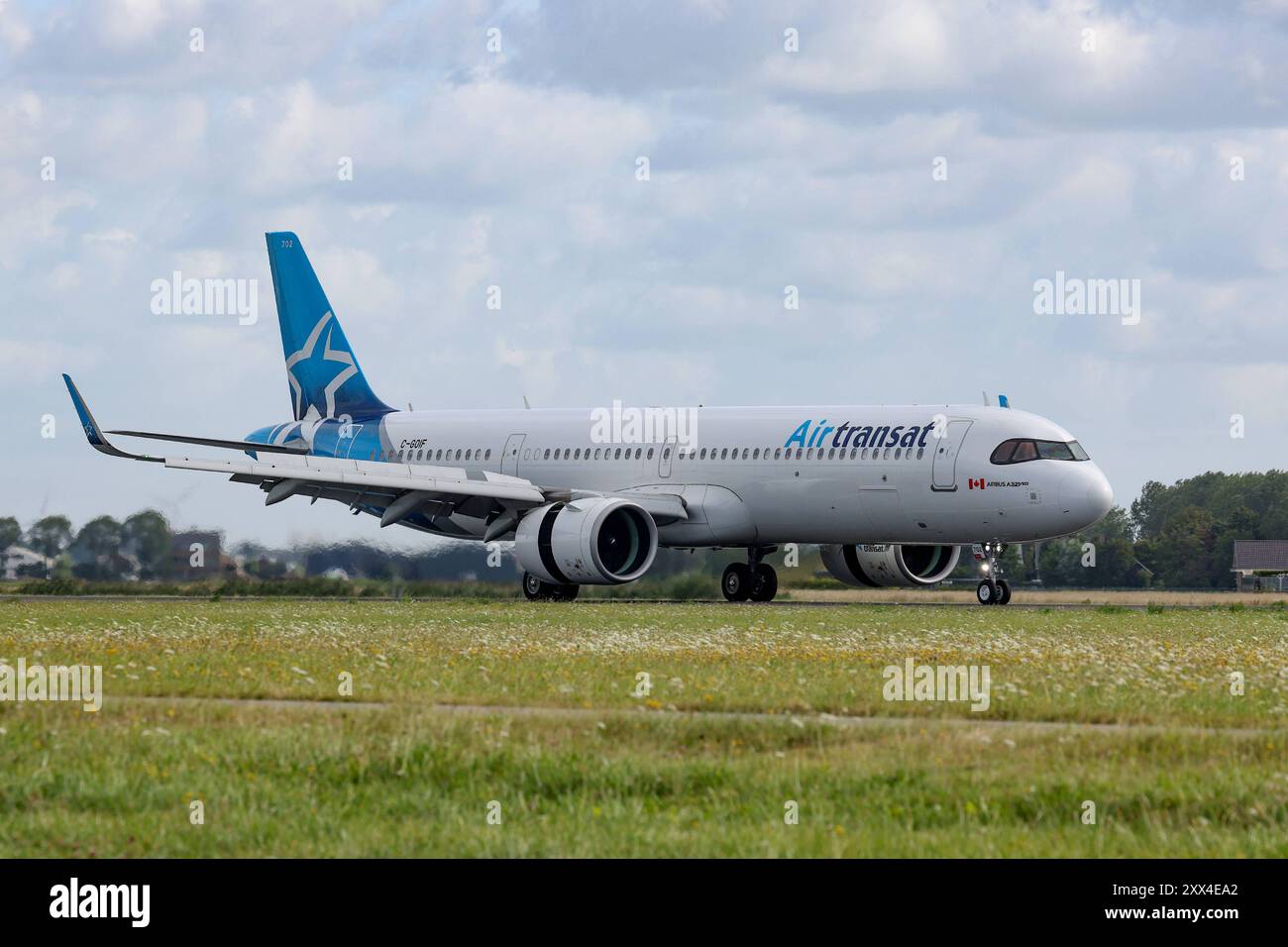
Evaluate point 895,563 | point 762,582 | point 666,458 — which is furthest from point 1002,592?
point 666,458

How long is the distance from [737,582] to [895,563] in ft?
11.4

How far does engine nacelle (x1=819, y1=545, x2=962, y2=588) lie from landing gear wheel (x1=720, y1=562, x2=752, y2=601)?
208 cm

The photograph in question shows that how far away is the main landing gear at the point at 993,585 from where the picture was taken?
3709 cm

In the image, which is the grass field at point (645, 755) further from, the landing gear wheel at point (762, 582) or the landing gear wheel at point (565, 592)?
the landing gear wheel at point (762, 582)

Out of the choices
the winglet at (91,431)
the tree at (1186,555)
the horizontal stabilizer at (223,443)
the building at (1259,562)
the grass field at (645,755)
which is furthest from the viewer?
the building at (1259,562)

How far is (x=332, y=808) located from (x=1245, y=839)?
4897mm

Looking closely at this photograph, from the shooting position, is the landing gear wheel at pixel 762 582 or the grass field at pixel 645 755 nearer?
the grass field at pixel 645 755

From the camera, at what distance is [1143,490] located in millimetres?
106688

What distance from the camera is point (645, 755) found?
12.2 metres

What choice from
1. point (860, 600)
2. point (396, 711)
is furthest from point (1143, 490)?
point (396, 711)

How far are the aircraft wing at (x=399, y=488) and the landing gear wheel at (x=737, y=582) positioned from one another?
7.95 ft

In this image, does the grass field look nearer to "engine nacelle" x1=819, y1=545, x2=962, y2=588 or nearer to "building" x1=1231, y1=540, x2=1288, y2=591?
"engine nacelle" x1=819, y1=545, x2=962, y2=588

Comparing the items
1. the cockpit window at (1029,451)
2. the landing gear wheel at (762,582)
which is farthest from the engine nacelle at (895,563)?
the cockpit window at (1029,451)

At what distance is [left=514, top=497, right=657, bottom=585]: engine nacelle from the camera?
3656 centimetres
